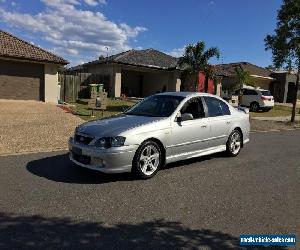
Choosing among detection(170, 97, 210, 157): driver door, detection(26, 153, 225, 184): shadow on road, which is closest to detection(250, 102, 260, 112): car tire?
detection(170, 97, 210, 157): driver door

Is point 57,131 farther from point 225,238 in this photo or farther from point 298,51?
point 298,51

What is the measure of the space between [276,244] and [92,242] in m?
2.15

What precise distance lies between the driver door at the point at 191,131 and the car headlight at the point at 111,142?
4.04 ft

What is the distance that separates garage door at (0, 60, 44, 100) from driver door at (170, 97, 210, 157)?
17588 millimetres

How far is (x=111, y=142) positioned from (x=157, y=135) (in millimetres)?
968

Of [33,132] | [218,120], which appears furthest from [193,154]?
[33,132]

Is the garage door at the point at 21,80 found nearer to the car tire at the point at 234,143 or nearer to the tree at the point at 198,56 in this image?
the tree at the point at 198,56

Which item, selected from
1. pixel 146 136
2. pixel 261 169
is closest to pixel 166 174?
pixel 146 136

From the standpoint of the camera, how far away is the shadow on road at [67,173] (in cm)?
680

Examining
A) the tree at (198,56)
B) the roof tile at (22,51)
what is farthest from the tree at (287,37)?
the roof tile at (22,51)

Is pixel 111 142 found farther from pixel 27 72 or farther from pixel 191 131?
pixel 27 72

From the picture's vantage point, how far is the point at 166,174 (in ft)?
24.5

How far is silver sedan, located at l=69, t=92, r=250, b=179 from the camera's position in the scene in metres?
6.72

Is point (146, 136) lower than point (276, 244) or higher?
higher
